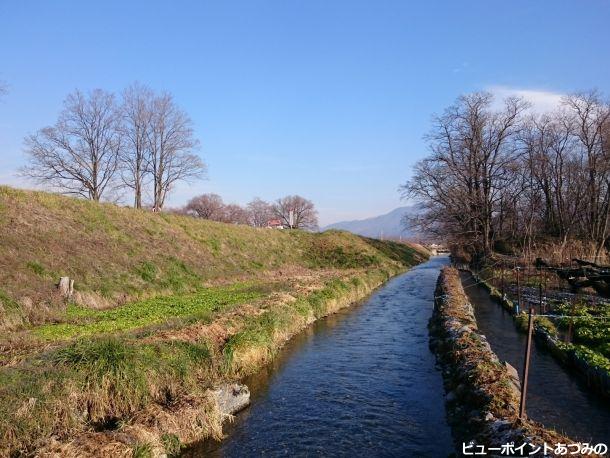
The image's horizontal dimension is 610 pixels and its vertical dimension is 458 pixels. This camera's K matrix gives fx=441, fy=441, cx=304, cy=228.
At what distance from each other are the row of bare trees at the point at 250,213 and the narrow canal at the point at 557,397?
100308 mm

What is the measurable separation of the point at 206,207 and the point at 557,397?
11531 centimetres

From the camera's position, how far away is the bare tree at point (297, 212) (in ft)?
420

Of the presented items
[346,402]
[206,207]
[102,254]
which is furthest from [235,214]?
[346,402]

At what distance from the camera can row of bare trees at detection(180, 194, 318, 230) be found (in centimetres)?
12097

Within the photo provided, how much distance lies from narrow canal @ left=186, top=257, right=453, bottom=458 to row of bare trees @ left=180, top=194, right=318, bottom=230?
324 ft

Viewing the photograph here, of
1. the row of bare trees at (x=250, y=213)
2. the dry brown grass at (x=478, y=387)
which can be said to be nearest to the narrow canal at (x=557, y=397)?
the dry brown grass at (x=478, y=387)

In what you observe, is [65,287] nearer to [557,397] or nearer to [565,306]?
[557,397]

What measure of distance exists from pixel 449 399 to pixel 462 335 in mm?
3821

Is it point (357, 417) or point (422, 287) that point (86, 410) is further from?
point (422, 287)

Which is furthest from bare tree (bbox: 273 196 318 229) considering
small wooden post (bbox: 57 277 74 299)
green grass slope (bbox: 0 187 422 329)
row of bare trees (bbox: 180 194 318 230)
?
small wooden post (bbox: 57 277 74 299)

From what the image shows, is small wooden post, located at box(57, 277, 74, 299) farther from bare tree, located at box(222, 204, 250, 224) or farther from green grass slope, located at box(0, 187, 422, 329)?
bare tree, located at box(222, 204, 250, 224)

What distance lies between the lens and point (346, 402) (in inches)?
449

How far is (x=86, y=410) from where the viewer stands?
8.85 meters

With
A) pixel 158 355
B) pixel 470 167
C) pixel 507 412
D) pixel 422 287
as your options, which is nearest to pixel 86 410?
pixel 158 355
